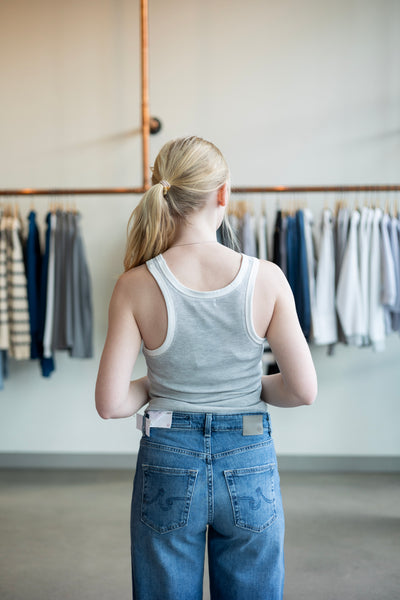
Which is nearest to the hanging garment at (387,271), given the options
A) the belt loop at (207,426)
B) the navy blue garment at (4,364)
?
the navy blue garment at (4,364)

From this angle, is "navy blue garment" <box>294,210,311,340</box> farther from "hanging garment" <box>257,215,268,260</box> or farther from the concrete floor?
the concrete floor

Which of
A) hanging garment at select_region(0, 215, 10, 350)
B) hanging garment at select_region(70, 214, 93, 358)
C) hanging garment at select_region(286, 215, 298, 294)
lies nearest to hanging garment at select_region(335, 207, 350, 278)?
hanging garment at select_region(286, 215, 298, 294)

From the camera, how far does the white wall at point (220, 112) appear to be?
420cm

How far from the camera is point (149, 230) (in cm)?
127

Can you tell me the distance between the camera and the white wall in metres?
4.20

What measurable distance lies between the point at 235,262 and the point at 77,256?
2922 mm

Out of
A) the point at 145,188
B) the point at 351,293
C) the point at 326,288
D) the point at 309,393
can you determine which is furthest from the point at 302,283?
the point at 309,393

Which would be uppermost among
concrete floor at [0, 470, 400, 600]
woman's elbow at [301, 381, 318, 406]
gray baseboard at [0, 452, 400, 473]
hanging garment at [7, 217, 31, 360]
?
woman's elbow at [301, 381, 318, 406]

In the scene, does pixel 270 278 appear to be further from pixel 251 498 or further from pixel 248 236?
pixel 248 236

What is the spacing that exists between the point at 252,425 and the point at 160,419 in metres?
0.19

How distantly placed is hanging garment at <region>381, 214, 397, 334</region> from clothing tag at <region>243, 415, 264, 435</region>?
2740 mm

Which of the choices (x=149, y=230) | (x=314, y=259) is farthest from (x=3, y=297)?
(x=149, y=230)

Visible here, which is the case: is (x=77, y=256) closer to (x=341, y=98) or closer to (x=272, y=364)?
(x=272, y=364)

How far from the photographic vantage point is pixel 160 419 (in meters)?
1.23
